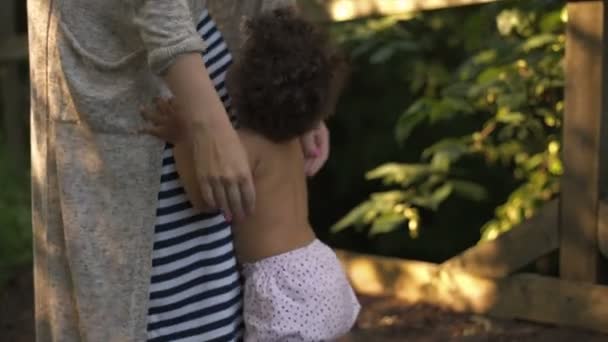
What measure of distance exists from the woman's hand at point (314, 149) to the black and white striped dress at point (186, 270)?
30cm

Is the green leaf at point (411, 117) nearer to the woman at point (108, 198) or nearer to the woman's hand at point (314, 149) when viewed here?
the woman's hand at point (314, 149)

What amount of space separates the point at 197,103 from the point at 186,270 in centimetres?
35

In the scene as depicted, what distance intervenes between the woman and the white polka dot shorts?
0.04 m

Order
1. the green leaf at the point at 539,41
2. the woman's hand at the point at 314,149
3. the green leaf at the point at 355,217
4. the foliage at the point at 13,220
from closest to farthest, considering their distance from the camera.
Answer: the woman's hand at the point at 314,149 → the green leaf at the point at 539,41 → the green leaf at the point at 355,217 → the foliage at the point at 13,220

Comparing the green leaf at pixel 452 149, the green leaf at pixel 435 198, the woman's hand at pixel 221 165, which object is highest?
the woman's hand at pixel 221 165

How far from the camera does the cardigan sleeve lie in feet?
5.78

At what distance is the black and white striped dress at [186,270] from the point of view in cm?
198

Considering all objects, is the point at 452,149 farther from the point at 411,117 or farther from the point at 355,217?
the point at 355,217

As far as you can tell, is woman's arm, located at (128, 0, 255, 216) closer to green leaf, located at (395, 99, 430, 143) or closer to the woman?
the woman

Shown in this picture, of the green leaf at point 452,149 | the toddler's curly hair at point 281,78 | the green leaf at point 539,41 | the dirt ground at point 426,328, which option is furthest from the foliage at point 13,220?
the toddler's curly hair at point 281,78

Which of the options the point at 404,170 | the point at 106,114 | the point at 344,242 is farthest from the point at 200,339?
the point at 344,242

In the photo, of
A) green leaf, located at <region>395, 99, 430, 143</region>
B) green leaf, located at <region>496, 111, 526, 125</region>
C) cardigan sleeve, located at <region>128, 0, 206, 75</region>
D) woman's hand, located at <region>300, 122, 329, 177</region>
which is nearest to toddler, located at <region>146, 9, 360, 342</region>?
woman's hand, located at <region>300, 122, 329, 177</region>

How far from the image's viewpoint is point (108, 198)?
6.44ft

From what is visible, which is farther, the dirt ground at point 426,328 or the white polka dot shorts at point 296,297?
the dirt ground at point 426,328
